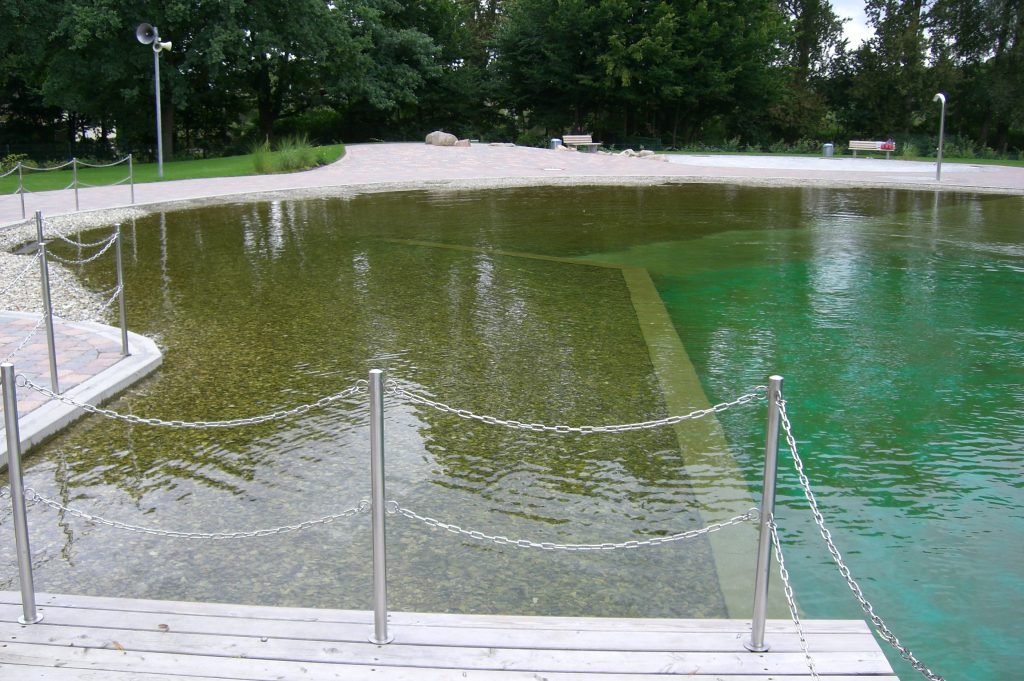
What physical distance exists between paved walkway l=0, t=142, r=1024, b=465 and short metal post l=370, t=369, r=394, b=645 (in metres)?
5.12

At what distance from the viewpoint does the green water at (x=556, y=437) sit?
467 centimetres

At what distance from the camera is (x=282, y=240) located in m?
15.4

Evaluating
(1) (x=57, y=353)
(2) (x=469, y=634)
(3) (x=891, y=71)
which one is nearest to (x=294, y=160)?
(1) (x=57, y=353)

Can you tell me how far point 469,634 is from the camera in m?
3.83

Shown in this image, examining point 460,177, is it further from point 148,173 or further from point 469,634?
point 469,634

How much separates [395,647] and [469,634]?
0.31 m

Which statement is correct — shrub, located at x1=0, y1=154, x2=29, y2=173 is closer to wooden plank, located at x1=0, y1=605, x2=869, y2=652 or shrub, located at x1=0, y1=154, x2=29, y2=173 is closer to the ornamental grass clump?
the ornamental grass clump

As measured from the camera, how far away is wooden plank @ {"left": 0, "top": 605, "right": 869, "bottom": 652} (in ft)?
12.3

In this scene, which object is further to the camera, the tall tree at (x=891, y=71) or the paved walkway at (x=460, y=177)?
the tall tree at (x=891, y=71)

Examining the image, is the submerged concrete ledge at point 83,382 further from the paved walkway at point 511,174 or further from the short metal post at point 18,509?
the paved walkway at point 511,174

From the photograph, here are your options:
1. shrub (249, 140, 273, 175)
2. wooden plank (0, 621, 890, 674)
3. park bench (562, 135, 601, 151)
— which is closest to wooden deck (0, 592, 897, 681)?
wooden plank (0, 621, 890, 674)

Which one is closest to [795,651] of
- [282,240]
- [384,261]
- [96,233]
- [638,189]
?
[384,261]

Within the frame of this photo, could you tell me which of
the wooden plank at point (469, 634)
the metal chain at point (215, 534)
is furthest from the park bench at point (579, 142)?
the wooden plank at point (469, 634)

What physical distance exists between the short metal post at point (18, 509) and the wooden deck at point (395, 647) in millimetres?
76
